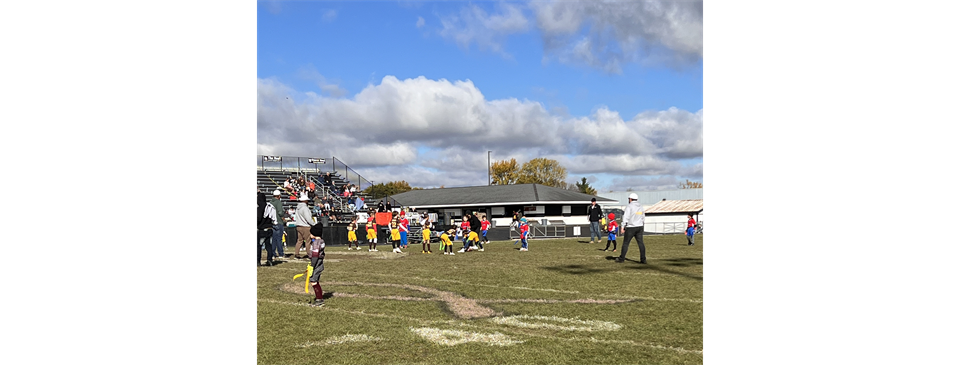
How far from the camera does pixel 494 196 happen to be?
194ft

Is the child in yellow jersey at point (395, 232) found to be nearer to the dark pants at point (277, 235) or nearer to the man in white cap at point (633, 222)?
the dark pants at point (277, 235)

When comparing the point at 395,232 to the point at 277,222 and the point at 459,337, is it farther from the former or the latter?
the point at 459,337

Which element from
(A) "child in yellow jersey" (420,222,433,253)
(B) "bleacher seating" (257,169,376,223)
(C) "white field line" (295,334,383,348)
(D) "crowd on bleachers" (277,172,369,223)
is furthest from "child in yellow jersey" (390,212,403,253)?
(C) "white field line" (295,334,383,348)

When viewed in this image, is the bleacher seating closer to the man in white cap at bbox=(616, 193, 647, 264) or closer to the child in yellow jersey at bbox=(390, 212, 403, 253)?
the child in yellow jersey at bbox=(390, 212, 403, 253)

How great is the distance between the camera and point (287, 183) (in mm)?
42031

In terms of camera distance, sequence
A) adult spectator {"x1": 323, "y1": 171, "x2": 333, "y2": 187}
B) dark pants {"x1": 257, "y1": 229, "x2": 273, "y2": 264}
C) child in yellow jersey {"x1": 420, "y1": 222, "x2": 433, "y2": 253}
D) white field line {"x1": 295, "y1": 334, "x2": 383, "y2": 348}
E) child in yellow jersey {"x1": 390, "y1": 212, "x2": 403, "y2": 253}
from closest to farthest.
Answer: white field line {"x1": 295, "y1": 334, "x2": 383, "y2": 348} < dark pants {"x1": 257, "y1": 229, "x2": 273, "y2": 264} < child in yellow jersey {"x1": 420, "y1": 222, "x2": 433, "y2": 253} < child in yellow jersey {"x1": 390, "y1": 212, "x2": 403, "y2": 253} < adult spectator {"x1": 323, "y1": 171, "x2": 333, "y2": 187}

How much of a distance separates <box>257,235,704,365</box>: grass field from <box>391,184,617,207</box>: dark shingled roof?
135 feet

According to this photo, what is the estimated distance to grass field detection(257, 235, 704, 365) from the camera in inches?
231

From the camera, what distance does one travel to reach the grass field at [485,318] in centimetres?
586

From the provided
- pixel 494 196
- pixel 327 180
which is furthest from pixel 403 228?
pixel 494 196
